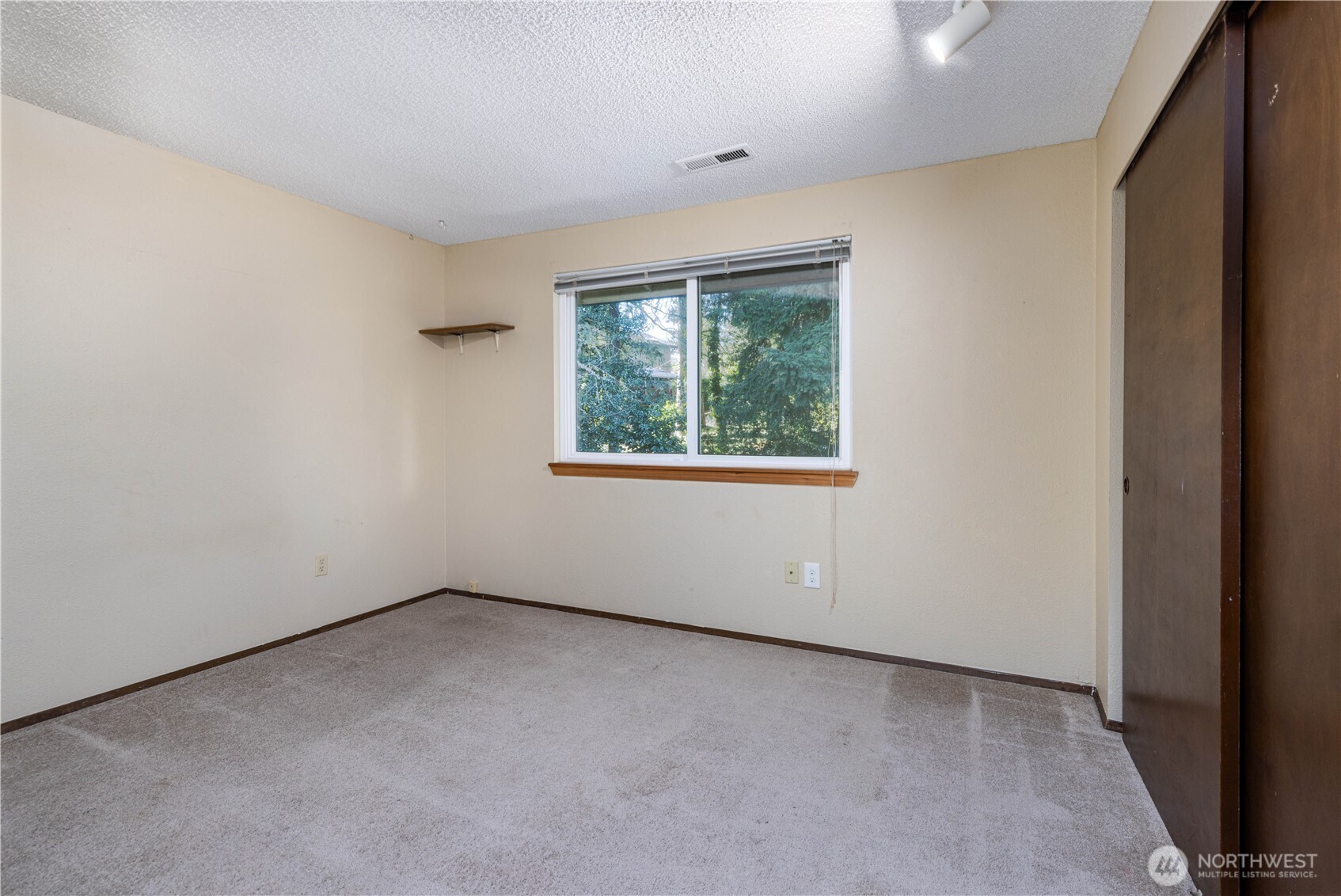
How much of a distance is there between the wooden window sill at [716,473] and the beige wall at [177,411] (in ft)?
3.81

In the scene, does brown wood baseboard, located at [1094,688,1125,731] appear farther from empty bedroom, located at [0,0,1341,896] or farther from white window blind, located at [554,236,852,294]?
white window blind, located at [554,236,852,294]

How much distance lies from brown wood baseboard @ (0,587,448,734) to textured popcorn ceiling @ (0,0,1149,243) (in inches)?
86.7

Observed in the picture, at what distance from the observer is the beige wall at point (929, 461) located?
2494mm

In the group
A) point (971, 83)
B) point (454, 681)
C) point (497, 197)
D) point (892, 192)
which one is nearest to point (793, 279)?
point (892, 192)

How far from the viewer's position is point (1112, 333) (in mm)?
2164

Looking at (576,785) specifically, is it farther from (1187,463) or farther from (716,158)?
(716,158)

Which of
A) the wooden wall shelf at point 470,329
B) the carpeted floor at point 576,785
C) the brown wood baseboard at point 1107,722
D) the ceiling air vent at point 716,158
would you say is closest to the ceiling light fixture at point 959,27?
the ceiling air vent at point 716,158

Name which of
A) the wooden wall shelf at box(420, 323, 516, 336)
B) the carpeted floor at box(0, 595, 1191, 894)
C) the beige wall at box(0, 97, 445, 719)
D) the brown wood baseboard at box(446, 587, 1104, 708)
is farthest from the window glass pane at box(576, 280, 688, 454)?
the carpeted floor at box(0, 595, 1191, 894)

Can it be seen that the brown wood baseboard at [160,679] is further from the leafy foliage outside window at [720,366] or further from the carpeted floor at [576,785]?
the leafy foliage outside window at [720,366]

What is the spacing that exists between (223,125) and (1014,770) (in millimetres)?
3584

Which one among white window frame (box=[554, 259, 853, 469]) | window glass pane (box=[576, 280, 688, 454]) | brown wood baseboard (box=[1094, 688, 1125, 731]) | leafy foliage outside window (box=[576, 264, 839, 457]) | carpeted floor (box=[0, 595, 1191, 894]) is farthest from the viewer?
window glass pane (box=[576, 280, 688, 454])

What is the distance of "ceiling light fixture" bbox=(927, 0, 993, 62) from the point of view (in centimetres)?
155

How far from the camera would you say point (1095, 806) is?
1.71 meters

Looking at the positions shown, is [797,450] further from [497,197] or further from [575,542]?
[497,197]
